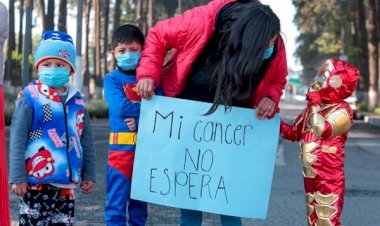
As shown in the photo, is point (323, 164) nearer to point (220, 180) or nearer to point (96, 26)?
point (220, 180)

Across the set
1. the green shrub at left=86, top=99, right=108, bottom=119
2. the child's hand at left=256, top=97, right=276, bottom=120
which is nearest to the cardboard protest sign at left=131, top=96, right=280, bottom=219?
the child's hand at left=256, top=97, right=276, bottom=120

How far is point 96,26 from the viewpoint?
4678cm

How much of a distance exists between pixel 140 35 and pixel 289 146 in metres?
12.8

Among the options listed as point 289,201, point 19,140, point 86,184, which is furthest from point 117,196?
point 289,201

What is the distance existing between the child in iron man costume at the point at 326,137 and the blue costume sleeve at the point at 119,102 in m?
1.02

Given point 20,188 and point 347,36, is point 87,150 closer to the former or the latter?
point 20,188

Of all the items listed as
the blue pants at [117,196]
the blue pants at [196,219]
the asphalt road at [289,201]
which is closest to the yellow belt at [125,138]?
the blue pants at [117,196]

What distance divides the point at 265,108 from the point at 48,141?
1246mm

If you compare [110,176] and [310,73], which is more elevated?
[110,176]

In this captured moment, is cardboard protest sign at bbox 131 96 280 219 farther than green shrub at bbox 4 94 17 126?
No

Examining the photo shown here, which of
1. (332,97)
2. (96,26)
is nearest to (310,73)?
(96,26)

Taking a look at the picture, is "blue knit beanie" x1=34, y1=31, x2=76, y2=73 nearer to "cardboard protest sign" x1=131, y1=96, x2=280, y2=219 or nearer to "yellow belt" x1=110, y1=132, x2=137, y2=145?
"cardboard protest sign" x1=131, y1=96, x2=280, y2=219

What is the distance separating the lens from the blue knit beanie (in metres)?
4.30

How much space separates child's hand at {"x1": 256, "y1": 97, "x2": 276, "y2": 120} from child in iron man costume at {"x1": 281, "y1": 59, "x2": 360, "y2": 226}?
0.69m
